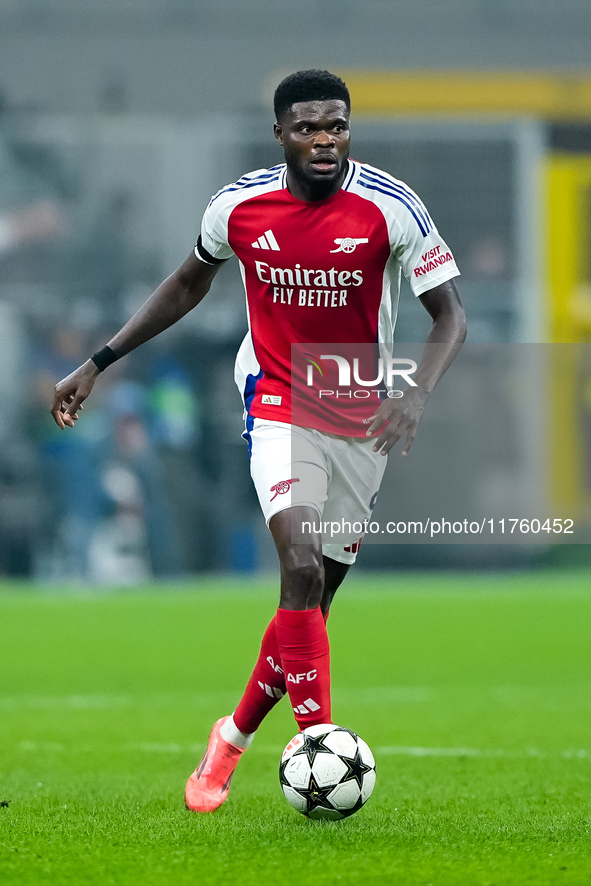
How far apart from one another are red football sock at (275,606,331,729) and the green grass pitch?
0.37 m

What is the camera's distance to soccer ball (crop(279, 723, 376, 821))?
14.3ft

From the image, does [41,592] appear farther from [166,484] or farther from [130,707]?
[130,707]

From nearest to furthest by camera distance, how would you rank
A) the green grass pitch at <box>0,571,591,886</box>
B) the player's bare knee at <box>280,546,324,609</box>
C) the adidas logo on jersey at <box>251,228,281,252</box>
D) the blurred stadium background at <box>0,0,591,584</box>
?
1. the green grass pitch at <box>0,571,591,886</box>
2. the player's bare knee at <box>280,546,324,609</box>
3. the adidas logo on jersey at <box>251,228,281,252</box>
4. the blurred stadium background at <box>0,0,591,584</box>

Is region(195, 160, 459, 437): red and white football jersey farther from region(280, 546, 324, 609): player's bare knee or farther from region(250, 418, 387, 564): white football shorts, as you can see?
region(280, 546, 324, 609): player's bare knee

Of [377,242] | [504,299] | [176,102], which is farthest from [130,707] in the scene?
[176,102]

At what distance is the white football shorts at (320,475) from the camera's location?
15.4 feet

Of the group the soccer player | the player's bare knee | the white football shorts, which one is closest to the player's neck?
the soccer player

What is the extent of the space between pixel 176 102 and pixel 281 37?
7.50 feet

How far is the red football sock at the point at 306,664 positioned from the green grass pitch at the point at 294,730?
0.37m

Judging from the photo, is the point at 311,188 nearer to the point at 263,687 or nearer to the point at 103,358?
the point at 103,358

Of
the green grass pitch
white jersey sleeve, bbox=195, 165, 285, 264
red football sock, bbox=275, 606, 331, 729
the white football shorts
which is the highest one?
white jersey sleeve, bbox=195, 165, 285, 264

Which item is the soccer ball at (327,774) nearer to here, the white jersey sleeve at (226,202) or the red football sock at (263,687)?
the red football sock at (263,687)

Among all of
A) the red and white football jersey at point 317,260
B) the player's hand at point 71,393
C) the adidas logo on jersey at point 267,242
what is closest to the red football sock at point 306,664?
the red and white football jersey at point 317,260

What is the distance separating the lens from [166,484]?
14852 millimetres
